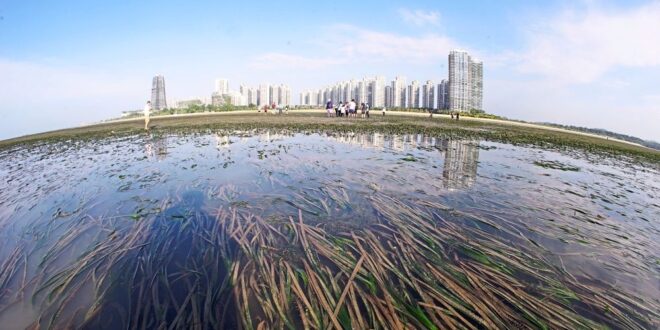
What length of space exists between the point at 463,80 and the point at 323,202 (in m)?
80.9

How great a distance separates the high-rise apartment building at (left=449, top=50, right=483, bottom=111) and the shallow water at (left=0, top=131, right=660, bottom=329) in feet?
232

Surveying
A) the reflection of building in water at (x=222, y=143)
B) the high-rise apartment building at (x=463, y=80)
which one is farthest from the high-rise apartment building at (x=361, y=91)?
the reflection of building in water at (x=222, y=143)

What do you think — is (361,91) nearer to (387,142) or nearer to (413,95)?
(413,95)

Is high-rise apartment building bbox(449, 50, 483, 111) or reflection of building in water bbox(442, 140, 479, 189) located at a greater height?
high-rise apartment building bbox(449, 50, 483, 111)

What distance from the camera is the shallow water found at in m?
3.14

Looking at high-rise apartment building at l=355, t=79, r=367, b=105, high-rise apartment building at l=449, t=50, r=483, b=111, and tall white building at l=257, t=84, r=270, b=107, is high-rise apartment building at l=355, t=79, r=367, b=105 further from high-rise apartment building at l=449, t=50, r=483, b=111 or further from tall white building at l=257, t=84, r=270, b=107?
tall white building at l=257, t=84, r=270, b=107

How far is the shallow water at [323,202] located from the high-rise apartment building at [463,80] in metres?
70.7

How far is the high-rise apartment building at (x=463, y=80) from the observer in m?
72.9

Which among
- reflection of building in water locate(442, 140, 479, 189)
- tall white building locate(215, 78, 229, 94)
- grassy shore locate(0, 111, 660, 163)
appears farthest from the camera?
tall white building locate(215, 78, 229, 94)

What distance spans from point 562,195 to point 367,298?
6050 millimetres

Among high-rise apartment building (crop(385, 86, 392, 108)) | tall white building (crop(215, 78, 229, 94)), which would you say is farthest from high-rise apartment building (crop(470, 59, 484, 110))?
tall white building (crop(215, 78, 229, 94))

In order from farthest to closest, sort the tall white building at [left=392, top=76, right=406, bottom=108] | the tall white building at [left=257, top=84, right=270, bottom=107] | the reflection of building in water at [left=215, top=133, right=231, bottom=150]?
the tall white building at [left=257, top=84, right=270, bottom=107] → the tall white building at [left=392, top=76, right=406, bottom=108] → the reflection of building in water at [left=215, top=133, right=231, bottom=150]

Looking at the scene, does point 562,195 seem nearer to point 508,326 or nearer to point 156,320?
point 508,326

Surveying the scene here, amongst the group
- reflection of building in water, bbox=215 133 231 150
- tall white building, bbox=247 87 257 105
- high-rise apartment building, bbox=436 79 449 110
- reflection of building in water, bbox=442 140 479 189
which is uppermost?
tall white building, bbox=247 87 257 105
